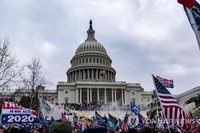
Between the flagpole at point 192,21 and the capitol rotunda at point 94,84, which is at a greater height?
the capitol rotunda at point 94,84

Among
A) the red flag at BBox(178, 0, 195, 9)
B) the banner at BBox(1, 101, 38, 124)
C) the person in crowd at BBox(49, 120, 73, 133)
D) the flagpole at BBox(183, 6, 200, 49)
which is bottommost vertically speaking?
the person in crowd at BBox(49, 120, 73, 133)

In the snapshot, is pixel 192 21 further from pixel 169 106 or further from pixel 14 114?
pixel 14 114

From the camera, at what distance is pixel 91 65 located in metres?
99.1

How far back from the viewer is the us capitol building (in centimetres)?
8988

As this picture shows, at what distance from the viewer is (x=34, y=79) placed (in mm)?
33375

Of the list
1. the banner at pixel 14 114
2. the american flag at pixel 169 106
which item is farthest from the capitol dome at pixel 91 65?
the american flag at pixel 169 106

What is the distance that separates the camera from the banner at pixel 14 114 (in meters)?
13.6

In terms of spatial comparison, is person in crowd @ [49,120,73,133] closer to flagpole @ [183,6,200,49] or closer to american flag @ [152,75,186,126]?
flagpole @ [183,6,200,49]

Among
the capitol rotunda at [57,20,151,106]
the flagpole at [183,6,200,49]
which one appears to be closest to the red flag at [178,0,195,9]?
the flagpole at [183,6,200,49]

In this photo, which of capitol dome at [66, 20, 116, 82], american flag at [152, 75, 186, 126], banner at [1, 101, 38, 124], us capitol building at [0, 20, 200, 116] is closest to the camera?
american flag at [152, 75, 186, 126]

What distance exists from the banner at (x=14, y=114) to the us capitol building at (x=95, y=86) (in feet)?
214

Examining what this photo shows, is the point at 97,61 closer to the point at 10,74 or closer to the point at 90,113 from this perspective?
the point at 90,113

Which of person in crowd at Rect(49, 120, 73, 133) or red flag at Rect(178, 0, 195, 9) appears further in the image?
red flag at Rect(178, 0, 195, 9)

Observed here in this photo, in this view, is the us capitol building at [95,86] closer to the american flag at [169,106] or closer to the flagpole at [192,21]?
the american flag at [169,106]
